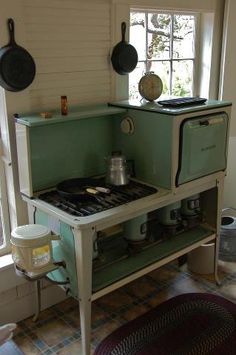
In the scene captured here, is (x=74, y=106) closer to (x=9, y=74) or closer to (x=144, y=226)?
(x=9, y=74)

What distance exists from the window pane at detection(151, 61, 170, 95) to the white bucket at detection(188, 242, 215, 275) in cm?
108

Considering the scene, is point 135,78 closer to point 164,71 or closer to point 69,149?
point 164,71

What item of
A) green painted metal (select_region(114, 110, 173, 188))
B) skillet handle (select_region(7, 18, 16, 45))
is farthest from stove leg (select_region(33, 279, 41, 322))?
skillet handle (select_region(7, 18, 16, 45))

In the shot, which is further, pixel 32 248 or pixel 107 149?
pixel 107 149

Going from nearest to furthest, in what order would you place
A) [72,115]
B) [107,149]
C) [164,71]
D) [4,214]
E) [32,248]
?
[32,248], [72,115], [4,214], [107,149], [164,71]

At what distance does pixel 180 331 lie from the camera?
204cm

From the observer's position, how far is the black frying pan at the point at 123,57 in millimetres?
2176

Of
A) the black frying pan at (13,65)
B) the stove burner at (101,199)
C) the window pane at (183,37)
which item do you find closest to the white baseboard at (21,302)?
the stove burner at (101,199)

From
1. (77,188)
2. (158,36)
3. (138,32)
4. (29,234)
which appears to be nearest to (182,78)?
(158,36)

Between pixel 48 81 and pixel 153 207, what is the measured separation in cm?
81

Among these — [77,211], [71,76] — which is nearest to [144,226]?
[77,211]

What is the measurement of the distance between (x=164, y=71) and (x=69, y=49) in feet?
2.87

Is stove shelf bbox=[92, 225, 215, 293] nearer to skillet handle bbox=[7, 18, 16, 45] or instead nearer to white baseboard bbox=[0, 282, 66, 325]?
white baseboard bbox=[0, 282, 66, 325]

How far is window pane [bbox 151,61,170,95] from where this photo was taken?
2.64m
